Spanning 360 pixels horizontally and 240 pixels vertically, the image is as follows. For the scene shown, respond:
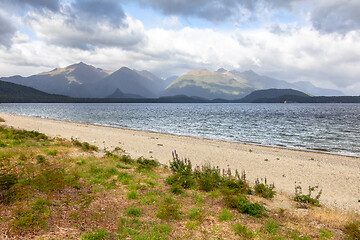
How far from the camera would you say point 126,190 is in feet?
35.0

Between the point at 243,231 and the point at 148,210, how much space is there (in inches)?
148

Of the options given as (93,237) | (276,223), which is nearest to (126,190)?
(93,237)

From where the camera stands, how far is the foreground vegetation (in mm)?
6906

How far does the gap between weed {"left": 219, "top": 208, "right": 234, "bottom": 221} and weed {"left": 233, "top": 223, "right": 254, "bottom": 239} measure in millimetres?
612

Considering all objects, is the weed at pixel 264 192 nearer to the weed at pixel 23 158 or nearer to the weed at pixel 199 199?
the weed at pixel 199 199

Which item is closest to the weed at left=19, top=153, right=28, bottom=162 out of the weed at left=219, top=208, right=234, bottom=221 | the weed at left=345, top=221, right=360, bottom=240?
the weed at left=219, top=208, right=234, bottom=221

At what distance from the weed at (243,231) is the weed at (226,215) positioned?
61 cm

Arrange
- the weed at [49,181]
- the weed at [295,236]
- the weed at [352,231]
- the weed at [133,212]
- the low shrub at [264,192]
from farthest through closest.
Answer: the low shrub at [264,192], the weed at [49,181], the weed at [133,212], the weed at [352,231], the weed at [295,236]

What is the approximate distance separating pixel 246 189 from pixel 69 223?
8307mm

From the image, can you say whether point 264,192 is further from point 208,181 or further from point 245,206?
point 208,181

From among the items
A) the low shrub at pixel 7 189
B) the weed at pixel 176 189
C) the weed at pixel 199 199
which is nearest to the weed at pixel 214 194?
the weed at pixel 199 199

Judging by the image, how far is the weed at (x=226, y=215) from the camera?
8.08 metres

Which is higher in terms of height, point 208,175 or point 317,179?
point 208,175

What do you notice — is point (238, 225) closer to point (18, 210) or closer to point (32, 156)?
point (18, 210)
